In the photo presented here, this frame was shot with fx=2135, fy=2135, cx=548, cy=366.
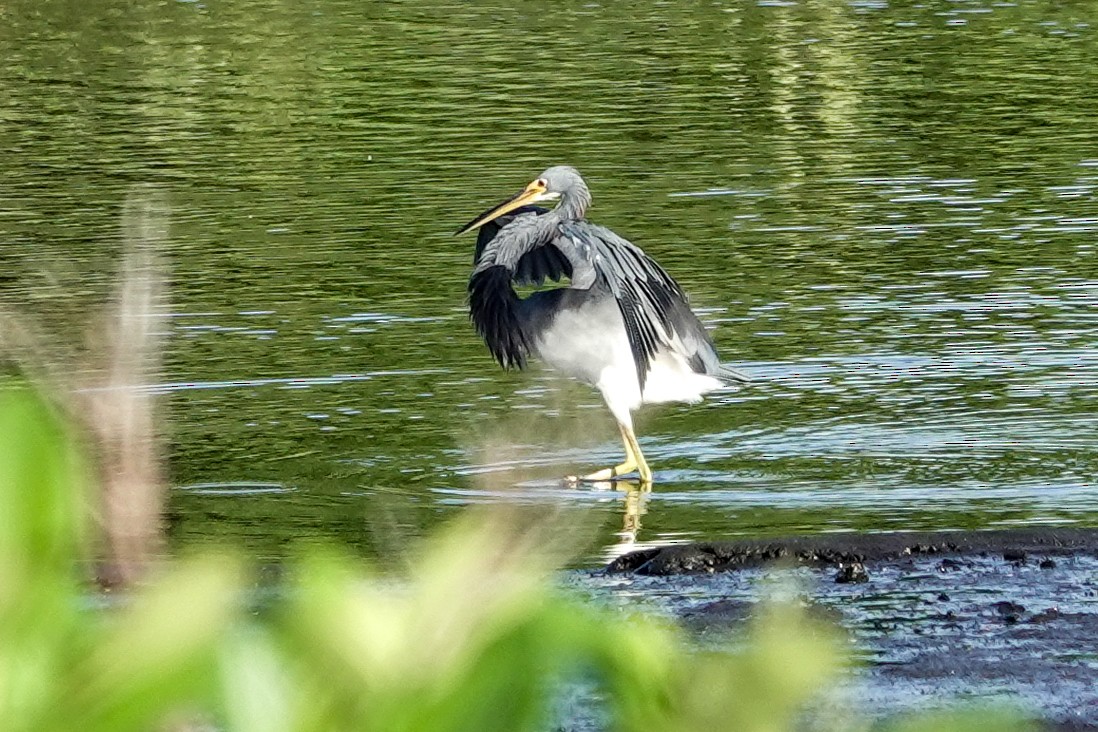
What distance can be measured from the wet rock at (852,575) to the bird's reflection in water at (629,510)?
0.90 meters

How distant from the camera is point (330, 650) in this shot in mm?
1155

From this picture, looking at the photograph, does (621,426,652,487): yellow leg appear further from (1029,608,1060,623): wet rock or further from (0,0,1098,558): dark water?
(1029,608,1060,623): wet rock

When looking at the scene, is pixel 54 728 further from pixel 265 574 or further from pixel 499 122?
pixel 499 122

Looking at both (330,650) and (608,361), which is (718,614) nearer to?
(608,361)

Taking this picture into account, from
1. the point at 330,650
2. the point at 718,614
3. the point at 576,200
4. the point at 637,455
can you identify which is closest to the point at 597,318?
the point at 637,455

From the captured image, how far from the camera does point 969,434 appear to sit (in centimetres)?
891

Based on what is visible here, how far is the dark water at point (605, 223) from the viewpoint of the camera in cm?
848

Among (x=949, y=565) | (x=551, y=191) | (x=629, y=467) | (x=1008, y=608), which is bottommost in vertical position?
(x=629, y=467)

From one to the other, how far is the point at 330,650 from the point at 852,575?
18.4 ft

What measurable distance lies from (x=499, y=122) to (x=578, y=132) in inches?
38.3

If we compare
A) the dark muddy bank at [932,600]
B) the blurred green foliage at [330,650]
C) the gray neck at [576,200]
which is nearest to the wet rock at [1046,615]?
the dark muddy bank at [932,600]

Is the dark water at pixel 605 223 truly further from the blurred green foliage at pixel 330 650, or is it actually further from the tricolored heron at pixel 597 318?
the blurred green foliage at pixel 330 650

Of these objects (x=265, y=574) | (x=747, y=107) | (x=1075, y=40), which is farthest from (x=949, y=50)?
(x=265, y=574)

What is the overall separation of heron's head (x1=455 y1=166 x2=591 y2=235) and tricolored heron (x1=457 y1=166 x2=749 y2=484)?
0.53m
